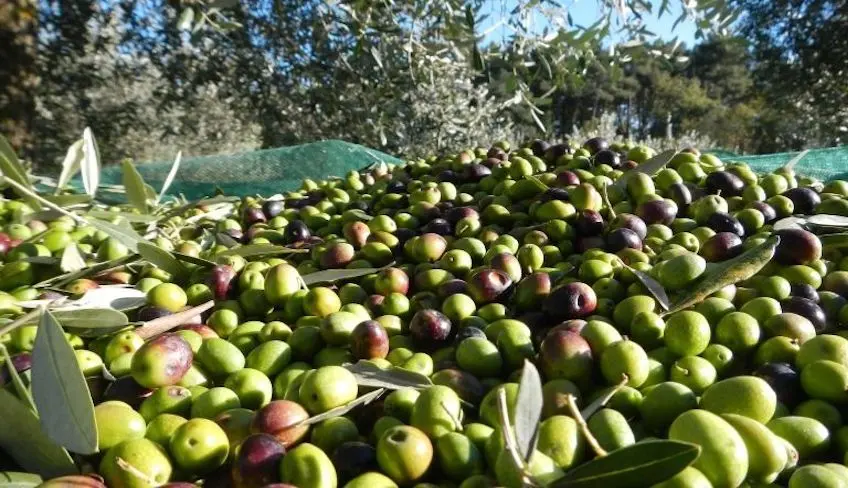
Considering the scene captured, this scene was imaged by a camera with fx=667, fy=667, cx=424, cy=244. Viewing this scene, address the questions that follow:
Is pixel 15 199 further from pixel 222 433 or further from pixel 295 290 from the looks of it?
pixel 222 433

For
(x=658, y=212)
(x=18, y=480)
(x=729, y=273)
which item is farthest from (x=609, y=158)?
(x=18, y=480)

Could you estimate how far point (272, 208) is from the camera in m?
3.19

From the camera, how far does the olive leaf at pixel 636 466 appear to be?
2.98 feet

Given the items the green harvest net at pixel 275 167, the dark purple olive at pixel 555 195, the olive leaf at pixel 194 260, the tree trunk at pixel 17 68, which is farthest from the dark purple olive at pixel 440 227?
the tree trunk at pixel 17 68

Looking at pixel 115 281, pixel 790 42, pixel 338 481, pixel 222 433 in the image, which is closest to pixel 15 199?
pixel 115 281

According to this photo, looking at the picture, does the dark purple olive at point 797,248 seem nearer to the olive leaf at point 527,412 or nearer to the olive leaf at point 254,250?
the olive leaf at point 527,412

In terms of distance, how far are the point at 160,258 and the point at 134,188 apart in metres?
0.84

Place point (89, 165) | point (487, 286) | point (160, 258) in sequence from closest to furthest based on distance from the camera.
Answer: point (487, 286)
point (160, 258)
point (89, 165)

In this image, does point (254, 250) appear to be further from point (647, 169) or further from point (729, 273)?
point (647, 169)

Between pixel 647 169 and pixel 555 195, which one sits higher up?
pixel 647 169

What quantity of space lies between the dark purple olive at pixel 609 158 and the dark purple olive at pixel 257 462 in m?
2.27

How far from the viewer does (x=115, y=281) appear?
219cm

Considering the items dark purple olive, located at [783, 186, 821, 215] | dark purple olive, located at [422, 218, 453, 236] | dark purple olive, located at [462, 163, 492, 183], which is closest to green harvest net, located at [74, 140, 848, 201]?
dark purple olive, located at [462, 163, 492, 183]

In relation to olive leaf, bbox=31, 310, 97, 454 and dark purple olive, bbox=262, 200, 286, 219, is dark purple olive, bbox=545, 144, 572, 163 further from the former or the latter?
olive leaf, bbox=31, 310, 97, 454
